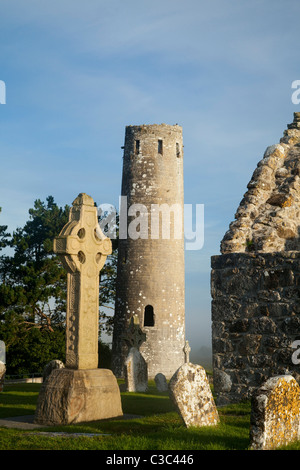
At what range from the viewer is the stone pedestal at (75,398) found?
767 cm

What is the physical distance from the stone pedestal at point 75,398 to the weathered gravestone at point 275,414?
134 inches

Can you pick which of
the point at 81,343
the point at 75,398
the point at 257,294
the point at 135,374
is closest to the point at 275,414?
the point at 257,294

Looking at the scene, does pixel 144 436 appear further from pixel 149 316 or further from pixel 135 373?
pixel 149 316

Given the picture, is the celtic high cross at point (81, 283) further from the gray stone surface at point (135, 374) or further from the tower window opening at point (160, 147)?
the tower window opening at point (160, 147)

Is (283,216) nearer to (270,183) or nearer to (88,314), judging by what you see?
(270,183)

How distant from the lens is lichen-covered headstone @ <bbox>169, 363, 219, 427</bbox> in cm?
611

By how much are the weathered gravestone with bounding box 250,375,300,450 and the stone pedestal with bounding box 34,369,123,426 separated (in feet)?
11.2

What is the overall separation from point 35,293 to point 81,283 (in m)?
18.0

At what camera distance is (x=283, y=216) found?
7922 millimetres

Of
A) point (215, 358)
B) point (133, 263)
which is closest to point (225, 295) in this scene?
Result: point (215, 358)

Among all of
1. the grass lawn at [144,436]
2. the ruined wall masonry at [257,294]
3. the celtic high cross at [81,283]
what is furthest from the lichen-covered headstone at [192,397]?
the celtic high cross at [81,283]

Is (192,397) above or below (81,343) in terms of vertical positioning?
below

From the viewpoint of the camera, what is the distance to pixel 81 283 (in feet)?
27.7

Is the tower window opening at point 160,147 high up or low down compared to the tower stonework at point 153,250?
up
